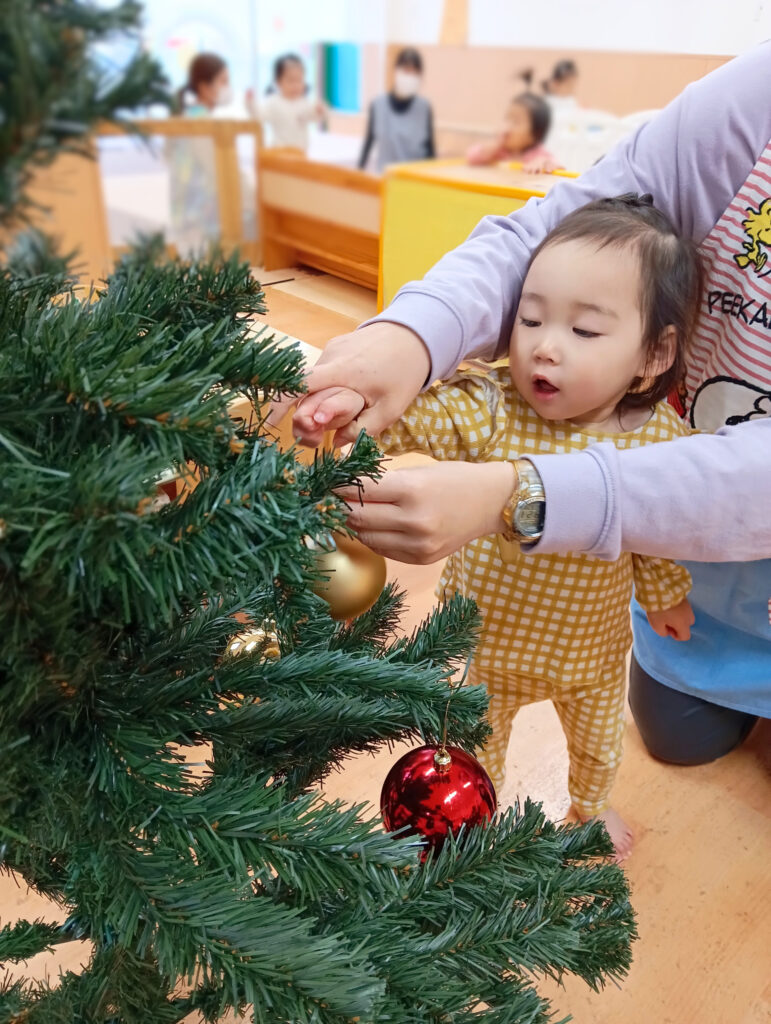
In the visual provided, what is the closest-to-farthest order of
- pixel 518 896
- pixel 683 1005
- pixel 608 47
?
pixel 518 896, pixel 683 1005, pixel 608 47

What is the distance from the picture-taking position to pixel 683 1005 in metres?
0.83

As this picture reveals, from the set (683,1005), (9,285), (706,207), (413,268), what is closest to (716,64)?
(706,207)

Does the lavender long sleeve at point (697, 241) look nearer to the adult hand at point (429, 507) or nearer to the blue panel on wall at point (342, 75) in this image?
the adult hand at point (429, 507)

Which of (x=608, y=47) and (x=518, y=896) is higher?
(x=608, y=47)

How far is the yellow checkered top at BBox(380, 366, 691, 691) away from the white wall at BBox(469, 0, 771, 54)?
32 cm

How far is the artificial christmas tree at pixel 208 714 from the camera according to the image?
0.30 m

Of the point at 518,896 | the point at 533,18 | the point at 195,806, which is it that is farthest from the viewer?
the point at 533,18

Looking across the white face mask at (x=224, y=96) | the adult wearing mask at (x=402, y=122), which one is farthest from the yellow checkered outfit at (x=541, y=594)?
the white face mask at (x=224, y=96)

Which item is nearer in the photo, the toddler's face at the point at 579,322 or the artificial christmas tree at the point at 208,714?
the artificial christmas tree at the point at 208,714

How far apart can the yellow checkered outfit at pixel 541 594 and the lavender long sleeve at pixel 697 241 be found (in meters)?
0.05

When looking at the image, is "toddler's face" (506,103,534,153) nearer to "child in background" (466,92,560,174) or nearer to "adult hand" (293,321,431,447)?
"child in background" (466,92,560,174)

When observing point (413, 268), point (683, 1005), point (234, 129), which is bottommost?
point (683, 1005)

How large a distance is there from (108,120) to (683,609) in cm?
81

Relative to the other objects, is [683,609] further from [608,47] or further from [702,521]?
[608,47]
